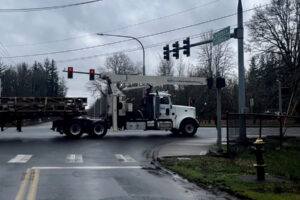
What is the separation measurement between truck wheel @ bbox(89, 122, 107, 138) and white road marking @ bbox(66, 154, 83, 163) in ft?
26.4

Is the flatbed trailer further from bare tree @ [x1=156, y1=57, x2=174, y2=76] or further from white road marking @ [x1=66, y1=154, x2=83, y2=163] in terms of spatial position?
bare tree @ [x1=156, y1=57, x2=174, y2=76]

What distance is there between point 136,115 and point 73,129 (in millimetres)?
4087

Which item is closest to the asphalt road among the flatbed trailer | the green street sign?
the flatbed trailer

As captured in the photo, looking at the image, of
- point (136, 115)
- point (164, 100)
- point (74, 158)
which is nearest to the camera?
point (74, 158)

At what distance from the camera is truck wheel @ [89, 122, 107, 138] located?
81.4ft

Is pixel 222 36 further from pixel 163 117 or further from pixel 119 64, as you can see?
pixel 119 64

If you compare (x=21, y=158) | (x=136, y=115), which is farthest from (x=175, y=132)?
(x=21, y=158)

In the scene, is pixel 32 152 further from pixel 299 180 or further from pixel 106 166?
pixel 299 180

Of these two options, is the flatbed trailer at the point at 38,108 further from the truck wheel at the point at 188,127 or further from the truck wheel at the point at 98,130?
the truck wheel at the point at 188,127

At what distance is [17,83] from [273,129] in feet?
271

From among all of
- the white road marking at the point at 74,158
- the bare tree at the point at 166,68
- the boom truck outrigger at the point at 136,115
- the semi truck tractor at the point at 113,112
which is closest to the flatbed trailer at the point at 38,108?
the semi truck tractor at the point at 113,112

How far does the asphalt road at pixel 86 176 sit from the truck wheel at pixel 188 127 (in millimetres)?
8280

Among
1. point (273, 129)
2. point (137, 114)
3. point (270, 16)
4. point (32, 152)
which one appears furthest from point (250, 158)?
point (270, 16)

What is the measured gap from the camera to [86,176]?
11445 millimetres
